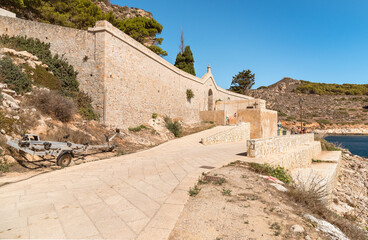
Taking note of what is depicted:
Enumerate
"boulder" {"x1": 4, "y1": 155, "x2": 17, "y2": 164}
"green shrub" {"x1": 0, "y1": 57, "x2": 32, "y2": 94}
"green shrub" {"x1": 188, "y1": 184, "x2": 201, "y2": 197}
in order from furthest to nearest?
"green shrub" {"x1": 0, "y1": 57, "x2": 32, "y2": 94}
"boulder" {"x1": 4, "y1": 155, "x2": 17, "y2": 164}
"green shrub" {"x1": 188, "y1": 184, "x2": 201, "y2": 197}

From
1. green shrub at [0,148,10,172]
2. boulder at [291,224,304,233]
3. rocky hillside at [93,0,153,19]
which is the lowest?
boulder at [291,224,304,233]

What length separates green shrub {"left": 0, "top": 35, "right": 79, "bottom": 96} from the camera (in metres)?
11.8

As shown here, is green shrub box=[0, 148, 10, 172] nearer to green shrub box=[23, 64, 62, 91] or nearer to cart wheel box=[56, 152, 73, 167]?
cart wheel box=[56, 152, 73, 167]

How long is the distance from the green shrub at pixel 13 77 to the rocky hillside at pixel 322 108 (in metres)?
56.4

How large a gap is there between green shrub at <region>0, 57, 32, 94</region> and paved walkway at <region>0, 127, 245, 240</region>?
5.78m

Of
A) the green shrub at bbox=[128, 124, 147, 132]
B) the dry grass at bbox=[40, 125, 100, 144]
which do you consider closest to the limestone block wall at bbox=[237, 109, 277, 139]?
the green shrub at bbox=[128, 124, 147, 132]

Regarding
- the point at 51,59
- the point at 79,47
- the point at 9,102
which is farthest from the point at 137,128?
the point at 9,102

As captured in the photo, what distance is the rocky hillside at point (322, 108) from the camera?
178 ft

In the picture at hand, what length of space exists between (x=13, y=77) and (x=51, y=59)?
12.5 feet

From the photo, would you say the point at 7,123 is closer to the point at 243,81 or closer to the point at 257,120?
the point at 257,120

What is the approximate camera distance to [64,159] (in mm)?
6395

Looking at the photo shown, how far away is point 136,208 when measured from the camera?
329 cm

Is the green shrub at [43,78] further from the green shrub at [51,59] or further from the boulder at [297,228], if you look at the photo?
the boulder at [297,228]

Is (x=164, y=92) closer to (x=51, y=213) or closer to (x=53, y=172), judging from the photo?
(x=53, y=172)
